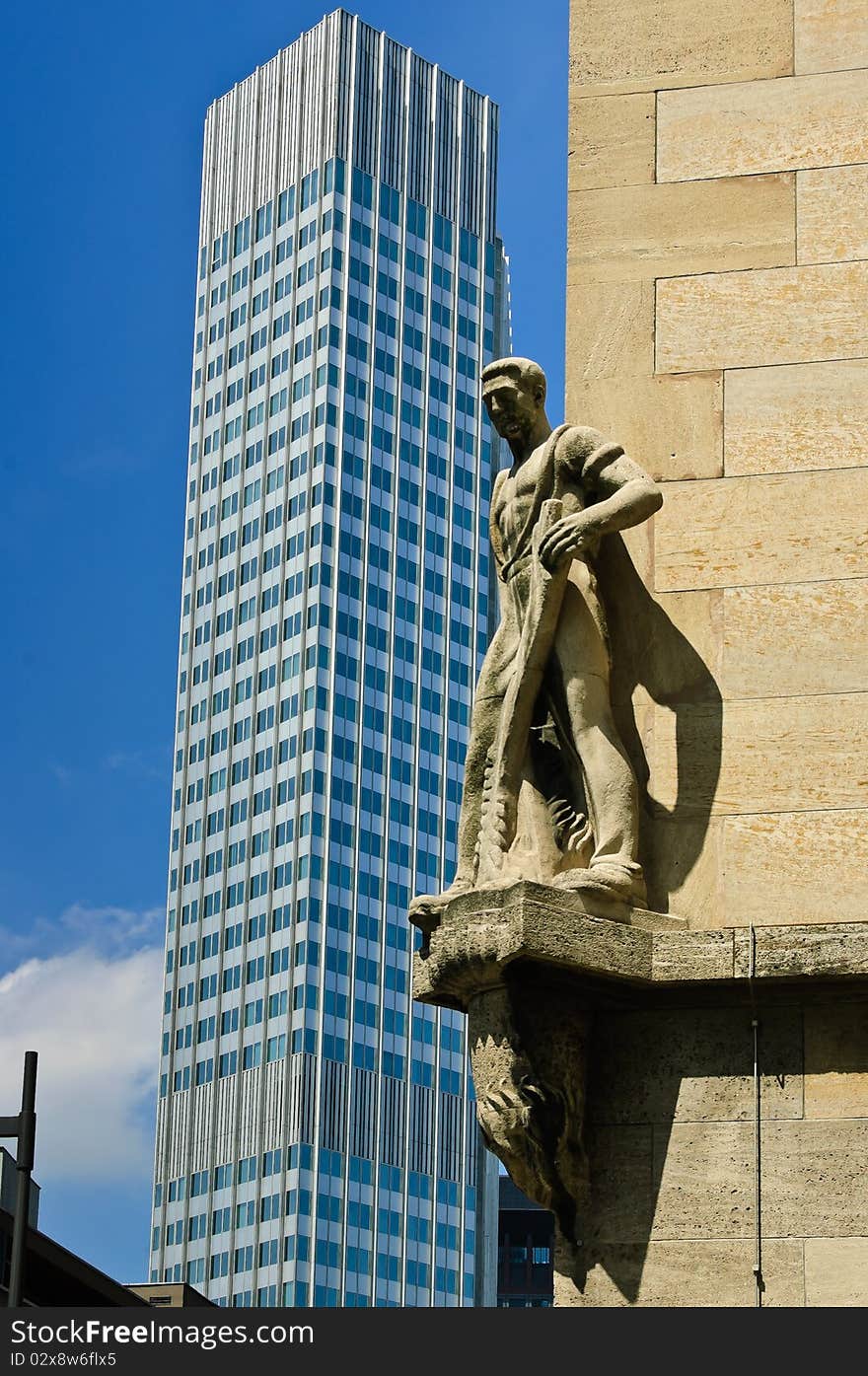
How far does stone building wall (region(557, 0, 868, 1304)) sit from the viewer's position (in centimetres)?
1208

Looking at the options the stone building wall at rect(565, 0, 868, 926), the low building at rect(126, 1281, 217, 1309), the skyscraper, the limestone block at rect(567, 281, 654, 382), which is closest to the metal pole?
the stone building wall at rect(565, 0, 868, 926)

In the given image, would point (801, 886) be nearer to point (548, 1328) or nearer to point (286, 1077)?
point (548, 1328)

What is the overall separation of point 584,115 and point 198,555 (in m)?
129

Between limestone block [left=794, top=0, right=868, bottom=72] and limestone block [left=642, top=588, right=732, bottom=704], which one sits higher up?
limestone block [left=794, top=0, right=868, bottom=72]

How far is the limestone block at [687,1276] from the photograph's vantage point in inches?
464

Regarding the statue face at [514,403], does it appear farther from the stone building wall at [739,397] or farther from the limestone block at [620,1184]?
the limestone block at [620,1184]

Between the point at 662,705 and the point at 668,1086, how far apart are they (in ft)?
6.51

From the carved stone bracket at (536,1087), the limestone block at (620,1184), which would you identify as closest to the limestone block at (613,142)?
the carved stone bracket at (536,1087)

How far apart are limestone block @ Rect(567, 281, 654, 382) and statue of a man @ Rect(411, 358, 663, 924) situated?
62cm

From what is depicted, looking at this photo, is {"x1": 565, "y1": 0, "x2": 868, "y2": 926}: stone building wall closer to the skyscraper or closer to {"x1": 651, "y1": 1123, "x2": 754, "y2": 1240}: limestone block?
{"x1": 651, "y1": 1123, "x2": 754, "y2": 1240}: limestone block

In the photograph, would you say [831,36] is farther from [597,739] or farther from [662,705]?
[597,739]

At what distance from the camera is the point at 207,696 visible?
138 m

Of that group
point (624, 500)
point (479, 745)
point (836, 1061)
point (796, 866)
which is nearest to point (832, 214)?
point (624, 500)

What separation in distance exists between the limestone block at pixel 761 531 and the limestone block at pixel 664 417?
0.48 feet
